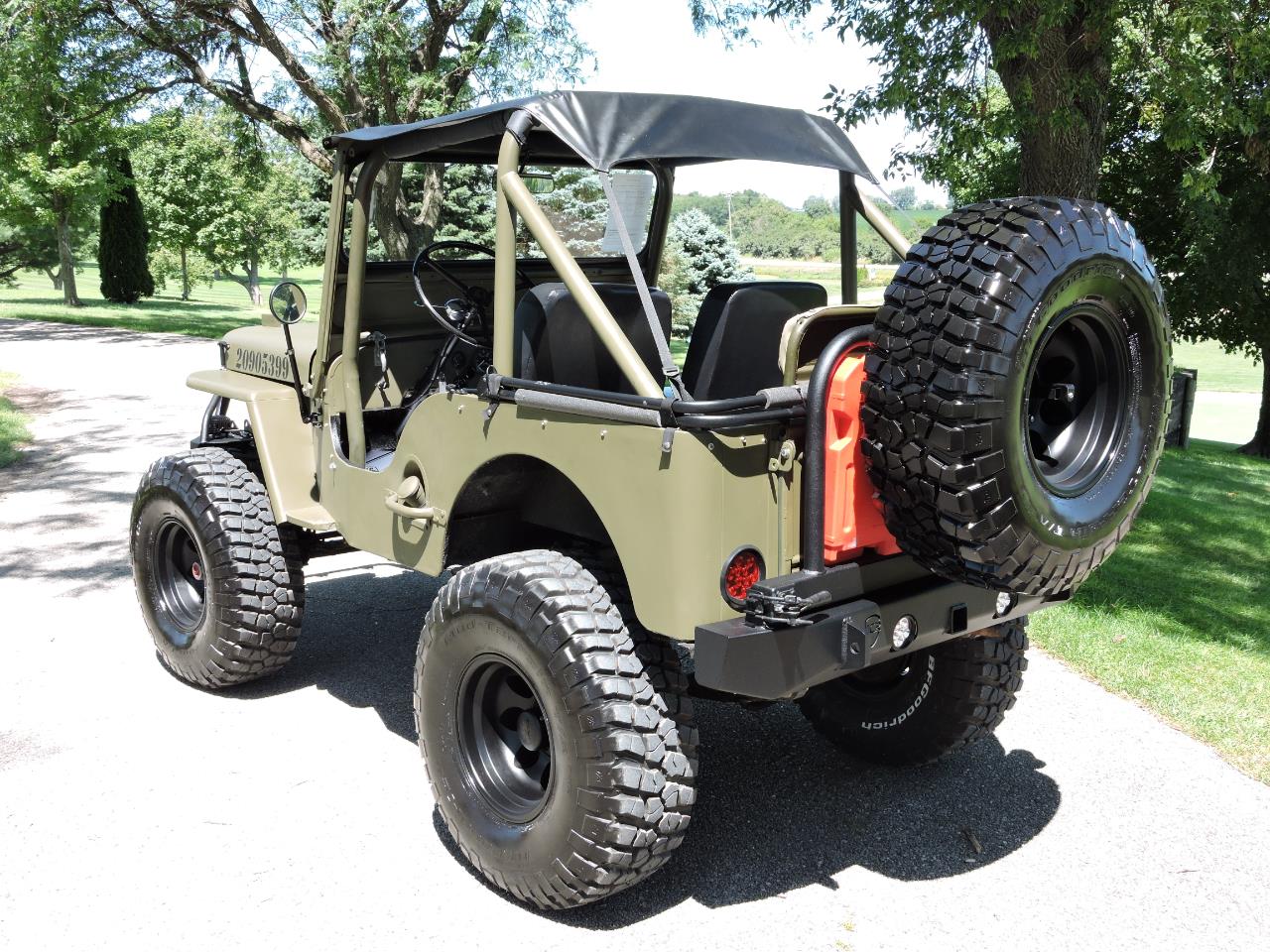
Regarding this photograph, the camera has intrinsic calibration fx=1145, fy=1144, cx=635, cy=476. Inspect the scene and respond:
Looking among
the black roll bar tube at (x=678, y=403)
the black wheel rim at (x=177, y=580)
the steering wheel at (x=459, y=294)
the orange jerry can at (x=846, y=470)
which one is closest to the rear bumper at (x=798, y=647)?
the orange jerry can at (x=846, y=470)

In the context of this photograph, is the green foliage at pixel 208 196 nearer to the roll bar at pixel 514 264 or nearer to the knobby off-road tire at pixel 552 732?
the roll bar at pixel 514 264

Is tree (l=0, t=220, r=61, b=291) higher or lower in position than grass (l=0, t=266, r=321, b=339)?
higher

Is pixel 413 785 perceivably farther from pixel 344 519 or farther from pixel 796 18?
pixel 796 18

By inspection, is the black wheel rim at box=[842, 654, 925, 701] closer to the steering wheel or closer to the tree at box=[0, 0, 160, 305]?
the steering wheel

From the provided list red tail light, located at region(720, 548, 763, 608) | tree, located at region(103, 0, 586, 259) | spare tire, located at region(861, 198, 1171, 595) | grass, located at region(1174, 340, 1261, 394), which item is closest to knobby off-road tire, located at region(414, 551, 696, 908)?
red tail light, located at region(720, 548, 763, 608)

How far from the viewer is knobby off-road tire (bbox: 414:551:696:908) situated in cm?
300

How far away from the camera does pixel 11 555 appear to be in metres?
7.02

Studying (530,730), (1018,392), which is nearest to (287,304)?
(530,730)

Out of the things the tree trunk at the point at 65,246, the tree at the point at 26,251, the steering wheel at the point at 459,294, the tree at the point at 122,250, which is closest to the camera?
the steering wheel at the point at 459,294

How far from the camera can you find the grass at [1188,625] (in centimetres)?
490

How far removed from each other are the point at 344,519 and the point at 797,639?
2.10 meters

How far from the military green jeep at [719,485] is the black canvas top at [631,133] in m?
0.01

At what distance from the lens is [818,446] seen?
2.90 meters

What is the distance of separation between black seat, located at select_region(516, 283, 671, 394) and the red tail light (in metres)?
0.73
